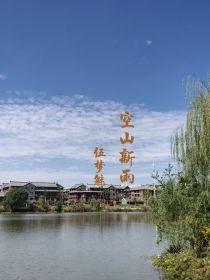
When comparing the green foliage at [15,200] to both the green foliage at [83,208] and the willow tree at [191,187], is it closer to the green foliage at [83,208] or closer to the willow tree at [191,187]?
the green foliage at [83,208]

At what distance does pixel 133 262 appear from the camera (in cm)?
1977

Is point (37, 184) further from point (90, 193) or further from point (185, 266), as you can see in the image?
point (185, 266)

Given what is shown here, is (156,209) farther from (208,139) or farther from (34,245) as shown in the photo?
(34,245)

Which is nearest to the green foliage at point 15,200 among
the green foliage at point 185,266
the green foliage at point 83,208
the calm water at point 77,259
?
the green foliage at point 83,208

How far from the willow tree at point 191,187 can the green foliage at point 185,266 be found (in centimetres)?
66

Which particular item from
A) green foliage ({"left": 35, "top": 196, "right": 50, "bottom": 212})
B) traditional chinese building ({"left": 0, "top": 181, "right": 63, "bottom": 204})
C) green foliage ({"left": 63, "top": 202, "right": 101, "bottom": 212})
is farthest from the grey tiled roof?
green foliage ({"left": 63, "top": 202, "right": 101, "bottom": 212})

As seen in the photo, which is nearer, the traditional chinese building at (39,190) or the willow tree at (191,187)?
the willow tree at (191,187)

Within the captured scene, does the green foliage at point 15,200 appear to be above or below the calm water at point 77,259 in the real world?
above

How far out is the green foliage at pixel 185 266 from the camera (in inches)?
560

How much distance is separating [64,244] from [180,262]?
13.5 metres

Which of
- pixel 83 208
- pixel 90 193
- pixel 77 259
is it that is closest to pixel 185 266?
pixel 77 259

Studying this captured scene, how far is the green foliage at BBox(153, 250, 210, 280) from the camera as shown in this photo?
14234 millimetres

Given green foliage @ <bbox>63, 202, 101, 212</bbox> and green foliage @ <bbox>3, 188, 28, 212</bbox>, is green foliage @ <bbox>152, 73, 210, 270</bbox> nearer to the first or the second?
green foliage @ <bbox>3, 188, 28, 212</bbox>

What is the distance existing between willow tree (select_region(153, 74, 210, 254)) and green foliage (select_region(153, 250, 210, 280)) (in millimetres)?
663
